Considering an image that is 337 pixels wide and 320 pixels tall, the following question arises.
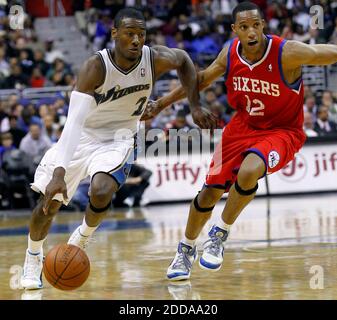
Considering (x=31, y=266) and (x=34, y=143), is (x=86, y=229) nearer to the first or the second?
(x=31, y=266)

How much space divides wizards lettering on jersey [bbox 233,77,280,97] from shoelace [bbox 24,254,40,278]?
7.20ft

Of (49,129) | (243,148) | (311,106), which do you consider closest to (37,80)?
(49,129)

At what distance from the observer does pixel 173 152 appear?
49.1 feet

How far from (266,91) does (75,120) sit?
5.42 feet

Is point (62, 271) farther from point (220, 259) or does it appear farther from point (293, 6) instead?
point (293, 6)

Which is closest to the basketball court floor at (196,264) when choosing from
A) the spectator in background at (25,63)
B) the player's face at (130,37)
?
the player's face at (130,37)

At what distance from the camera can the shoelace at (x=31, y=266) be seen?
6758 mm

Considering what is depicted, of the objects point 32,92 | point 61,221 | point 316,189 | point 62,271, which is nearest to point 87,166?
point 62,271

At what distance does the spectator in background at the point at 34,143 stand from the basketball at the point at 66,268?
8.67m

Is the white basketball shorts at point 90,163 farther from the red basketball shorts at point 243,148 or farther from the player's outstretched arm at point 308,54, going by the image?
the player's outstretched arm at point 308,54

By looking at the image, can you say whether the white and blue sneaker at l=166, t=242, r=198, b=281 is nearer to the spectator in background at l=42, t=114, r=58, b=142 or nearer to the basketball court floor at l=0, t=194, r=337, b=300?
the basketball court floor at l=0, t=194, r=337, b=300

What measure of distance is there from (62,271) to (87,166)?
1.14 metres

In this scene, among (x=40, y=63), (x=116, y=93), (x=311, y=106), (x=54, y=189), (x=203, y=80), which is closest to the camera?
(x=54, y=189)

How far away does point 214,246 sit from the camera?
6.87m
